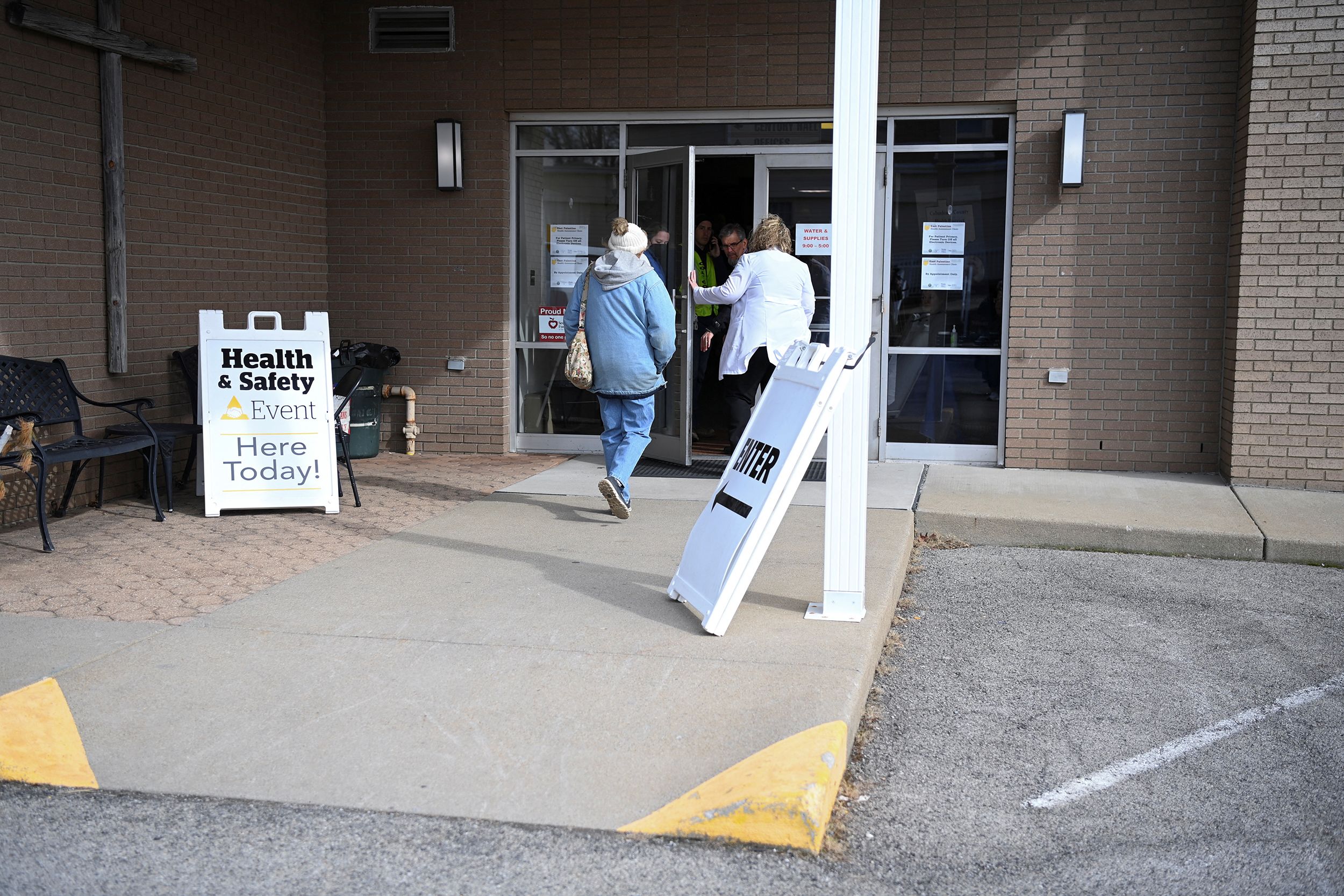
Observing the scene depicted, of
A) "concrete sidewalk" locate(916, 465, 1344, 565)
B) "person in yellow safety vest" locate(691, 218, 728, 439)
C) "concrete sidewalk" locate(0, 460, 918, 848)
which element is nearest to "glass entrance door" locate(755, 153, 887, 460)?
"person in yellow safety vest" locate(691, 218, 728, 439)

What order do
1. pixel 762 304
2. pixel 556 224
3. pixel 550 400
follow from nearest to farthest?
1. pixel 762 304
2. pixel 556 224
3. pixel 550 400

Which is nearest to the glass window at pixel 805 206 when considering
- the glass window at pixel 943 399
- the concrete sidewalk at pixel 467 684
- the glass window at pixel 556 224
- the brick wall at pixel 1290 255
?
the glass window at pixel 943 399

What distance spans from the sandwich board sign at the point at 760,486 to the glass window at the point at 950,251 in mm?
4392

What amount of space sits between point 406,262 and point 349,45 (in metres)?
1.80

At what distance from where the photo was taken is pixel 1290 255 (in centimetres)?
824

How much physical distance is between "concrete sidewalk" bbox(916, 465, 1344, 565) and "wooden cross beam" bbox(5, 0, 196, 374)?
203 inches

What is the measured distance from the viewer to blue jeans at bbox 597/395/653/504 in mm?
7141

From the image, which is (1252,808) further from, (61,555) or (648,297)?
(61,555)

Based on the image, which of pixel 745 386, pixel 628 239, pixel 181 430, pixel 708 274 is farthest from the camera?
pixel 708 274

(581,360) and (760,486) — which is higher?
(581,360)

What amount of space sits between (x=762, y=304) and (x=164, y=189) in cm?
410

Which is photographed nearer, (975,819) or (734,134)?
(975,819)

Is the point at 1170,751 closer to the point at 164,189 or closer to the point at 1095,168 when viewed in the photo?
the point at 1095,168

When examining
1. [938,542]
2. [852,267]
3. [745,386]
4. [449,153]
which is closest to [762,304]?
[745,386]
